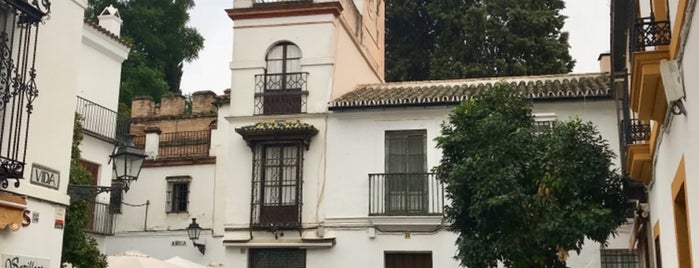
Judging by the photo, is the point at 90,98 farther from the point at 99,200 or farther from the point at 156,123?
the point at 156,123

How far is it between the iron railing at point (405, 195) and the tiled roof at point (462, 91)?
1658 millimetres

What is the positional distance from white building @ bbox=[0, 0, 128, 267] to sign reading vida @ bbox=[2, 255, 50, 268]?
0.03ft

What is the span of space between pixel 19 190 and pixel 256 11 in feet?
38.0

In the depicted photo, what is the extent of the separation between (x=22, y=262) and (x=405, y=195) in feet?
34.0

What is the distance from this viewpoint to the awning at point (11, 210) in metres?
8.39

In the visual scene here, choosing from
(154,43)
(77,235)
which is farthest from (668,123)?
(154,43)

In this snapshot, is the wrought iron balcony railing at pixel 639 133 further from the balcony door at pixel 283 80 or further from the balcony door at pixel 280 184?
the balcony door at pixel 283 80

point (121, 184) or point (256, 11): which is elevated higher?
point (256, 11)

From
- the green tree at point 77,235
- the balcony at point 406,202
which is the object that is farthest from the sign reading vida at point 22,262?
the balcony at point 406,202

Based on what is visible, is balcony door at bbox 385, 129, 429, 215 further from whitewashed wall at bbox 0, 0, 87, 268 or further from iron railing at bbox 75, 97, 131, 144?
whitewashed wall at bbox 0, 0, 87, 268

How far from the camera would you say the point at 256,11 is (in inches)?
774

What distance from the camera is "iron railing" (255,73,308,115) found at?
19.0m

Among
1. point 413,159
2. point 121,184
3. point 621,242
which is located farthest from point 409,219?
point 121,184

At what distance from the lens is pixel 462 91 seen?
1873 cm
